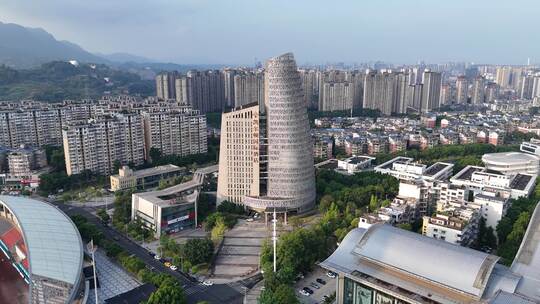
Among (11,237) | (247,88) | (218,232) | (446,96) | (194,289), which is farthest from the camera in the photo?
(446,96)

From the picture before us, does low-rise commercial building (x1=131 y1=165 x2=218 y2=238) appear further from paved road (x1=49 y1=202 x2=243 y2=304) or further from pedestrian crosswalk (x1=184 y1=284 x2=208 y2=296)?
pedestrian crosswalk (x1=184 y1=284 x2=208 y2=296)

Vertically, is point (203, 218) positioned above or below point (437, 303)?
below

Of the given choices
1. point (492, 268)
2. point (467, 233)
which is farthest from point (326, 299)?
point (467, 233)

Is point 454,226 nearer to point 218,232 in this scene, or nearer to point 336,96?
point 218,232

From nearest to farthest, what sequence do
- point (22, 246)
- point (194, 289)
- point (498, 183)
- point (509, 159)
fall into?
point (194, 289), point (22, 246), point (498, 183), point (509, 159)

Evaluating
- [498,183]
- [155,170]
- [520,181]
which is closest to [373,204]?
[498,183]

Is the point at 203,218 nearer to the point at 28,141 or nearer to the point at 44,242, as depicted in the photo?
the point at 44,242

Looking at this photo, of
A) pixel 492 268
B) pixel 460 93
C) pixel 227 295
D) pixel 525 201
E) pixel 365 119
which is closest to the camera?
pixel 492 268

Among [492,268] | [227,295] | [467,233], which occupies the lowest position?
[227,295]
